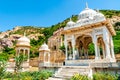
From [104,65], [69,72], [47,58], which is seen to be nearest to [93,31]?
[104,65]

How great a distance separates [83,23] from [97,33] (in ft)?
8.70

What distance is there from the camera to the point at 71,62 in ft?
63.2

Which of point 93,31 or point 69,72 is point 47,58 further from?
point 93,31

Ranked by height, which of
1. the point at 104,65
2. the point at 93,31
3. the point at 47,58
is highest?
the point at 93,31

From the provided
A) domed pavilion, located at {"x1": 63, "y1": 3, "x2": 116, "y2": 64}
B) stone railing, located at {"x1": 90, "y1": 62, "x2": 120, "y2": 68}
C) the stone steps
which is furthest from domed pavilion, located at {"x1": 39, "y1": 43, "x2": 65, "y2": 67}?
stone railing, located at {"x1": 90, "y1": 62, "x2": 120, "y2": 68}

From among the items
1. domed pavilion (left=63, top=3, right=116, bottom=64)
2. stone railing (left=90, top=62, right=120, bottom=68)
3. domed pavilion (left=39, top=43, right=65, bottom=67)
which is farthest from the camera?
domed pavilion (left=39, top=43, right=65, bottom=67)

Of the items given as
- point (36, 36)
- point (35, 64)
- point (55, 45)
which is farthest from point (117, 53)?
point (36, 36)

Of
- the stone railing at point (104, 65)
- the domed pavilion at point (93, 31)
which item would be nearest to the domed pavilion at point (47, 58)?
the domed pavilion at point (93, 31)

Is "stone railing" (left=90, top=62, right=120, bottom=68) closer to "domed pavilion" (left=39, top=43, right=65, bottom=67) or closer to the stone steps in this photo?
the stone steps

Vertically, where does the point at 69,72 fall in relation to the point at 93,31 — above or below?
below

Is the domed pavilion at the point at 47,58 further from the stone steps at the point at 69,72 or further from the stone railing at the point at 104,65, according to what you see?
the stone railing at the point at 104,65

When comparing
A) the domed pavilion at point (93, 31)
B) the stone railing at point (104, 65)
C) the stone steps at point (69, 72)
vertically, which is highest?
the domed pavilion at point (93, 31)

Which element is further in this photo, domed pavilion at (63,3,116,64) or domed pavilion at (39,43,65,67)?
domed pavilion at (39,43,65,67)

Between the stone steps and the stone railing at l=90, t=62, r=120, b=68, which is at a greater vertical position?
the stone railing at l=90, t=62, r=120, b=68
